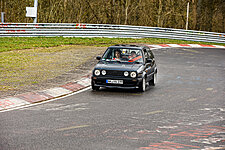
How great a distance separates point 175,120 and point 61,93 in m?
4.38

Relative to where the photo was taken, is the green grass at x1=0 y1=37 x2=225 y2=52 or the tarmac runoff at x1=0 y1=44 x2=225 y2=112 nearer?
the tarmac runoff at x1=0 y1=44 x2=225 y2=112

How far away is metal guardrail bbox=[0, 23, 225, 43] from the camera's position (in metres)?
29.3

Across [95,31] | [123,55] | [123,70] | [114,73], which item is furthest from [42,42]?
[123,70]

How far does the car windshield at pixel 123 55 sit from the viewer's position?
13.8 m

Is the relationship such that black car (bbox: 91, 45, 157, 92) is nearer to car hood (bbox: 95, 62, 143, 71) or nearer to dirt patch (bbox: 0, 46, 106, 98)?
car hood (bbox: 95, 62, 143, 71)

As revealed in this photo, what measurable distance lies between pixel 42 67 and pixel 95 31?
15.3 metres

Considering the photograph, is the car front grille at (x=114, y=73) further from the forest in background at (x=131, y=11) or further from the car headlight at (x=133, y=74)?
the forest in background at (x=131, y=11)

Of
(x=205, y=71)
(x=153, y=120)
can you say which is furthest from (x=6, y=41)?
(x=153, y=120)

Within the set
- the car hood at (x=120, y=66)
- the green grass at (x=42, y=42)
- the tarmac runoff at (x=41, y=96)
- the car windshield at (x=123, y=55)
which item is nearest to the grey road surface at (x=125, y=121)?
the tarmac runoff at (x=41, y=96)

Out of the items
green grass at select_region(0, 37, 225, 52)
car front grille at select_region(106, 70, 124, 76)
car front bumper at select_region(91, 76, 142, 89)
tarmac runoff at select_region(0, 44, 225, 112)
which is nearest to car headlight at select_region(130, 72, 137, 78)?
car front bumper at select_region(91, 76, 142, 89)

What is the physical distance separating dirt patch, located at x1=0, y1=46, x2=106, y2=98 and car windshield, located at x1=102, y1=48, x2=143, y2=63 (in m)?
1.55

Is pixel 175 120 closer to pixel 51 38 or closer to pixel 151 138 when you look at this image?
pixel 151 138

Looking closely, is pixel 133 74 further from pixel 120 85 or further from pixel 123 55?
pixel 123 55

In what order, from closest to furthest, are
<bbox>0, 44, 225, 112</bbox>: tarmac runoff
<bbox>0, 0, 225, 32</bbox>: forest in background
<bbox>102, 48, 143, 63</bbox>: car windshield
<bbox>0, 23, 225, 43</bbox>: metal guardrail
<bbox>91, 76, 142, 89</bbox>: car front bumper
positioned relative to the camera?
<bbox>0, 44, 225, 112</bbox>: tarmac runoff → <bbox>91, 76, 142, 89</bbox>: car front bumper → <bbox>102, 48, 143, 63</bbox>: car windshield → <bbox>0, 23, 225, 43</bbox>: metal guardrail → <bbox>0, 0, 225, 32</bbox>: forest in background
